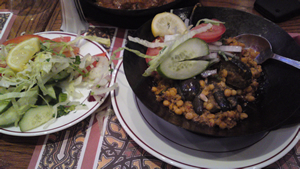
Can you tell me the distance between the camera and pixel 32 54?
2.12 meters

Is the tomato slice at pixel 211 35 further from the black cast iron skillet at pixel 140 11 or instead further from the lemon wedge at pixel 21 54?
the lemon wedge at pixel 21 54

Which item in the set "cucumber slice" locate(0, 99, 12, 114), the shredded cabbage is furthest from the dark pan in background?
"cucumber slice" locate(0, 99, 12, 114)

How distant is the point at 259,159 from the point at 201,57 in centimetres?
94

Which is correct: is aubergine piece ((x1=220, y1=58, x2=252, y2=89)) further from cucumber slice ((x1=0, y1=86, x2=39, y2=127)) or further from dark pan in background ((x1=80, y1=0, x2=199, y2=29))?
cucumber slice ((x1=0, y1=86, x2=39, y2=127))

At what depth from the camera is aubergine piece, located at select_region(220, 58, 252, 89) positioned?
1714 mm

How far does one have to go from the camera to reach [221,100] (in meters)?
1.64

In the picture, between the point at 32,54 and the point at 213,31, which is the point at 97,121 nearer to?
the point at 32,54

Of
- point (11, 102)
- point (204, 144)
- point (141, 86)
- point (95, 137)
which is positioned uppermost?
point (141, 86)

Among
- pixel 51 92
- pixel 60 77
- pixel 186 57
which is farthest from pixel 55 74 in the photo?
pixel 186 57

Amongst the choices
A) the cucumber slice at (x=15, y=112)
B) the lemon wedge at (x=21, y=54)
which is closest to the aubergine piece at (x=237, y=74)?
the cucumber slice at (x=15, y=112)

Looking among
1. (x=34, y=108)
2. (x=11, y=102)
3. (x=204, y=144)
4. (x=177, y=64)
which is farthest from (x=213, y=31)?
(x=11, y=102)

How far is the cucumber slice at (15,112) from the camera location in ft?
5.88

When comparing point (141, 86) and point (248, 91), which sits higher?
point (141, 86)

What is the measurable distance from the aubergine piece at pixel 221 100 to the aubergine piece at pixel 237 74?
17 cm
